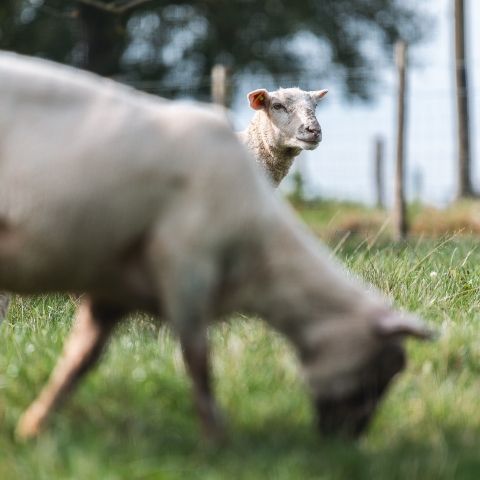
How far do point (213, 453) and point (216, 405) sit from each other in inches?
7.8

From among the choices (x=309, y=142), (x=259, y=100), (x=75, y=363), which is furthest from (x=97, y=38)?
(x=75, y=363)

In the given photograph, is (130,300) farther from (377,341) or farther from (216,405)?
(377,341)

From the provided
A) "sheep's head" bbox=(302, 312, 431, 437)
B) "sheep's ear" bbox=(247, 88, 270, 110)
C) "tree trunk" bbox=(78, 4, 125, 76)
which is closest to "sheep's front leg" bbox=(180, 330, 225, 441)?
→ "sheep's head" bbox=(302, 312, 431, 437)

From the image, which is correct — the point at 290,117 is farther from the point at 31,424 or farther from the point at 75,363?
the point at 31,424

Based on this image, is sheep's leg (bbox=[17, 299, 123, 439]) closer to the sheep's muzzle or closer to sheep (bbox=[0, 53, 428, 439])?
sheep (bbox=[0, 53, 428, 439])

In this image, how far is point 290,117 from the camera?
8344 millimetres

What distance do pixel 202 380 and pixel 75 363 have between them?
494mm

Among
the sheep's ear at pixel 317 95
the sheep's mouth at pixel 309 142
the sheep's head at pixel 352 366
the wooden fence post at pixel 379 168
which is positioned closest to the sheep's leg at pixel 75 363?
the sheep's head at pixel 352 366

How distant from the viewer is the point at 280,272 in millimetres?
3604

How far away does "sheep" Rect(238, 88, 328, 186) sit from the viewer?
8.26 m

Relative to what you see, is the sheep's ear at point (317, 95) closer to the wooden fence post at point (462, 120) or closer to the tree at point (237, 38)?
the wooden fence post at point (462, 120)

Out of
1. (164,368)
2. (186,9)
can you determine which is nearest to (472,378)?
(164,368)

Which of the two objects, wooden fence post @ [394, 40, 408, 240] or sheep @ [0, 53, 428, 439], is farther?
wooden fence post @ [394, 40, 408, 240]

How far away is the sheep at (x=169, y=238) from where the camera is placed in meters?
3.46
